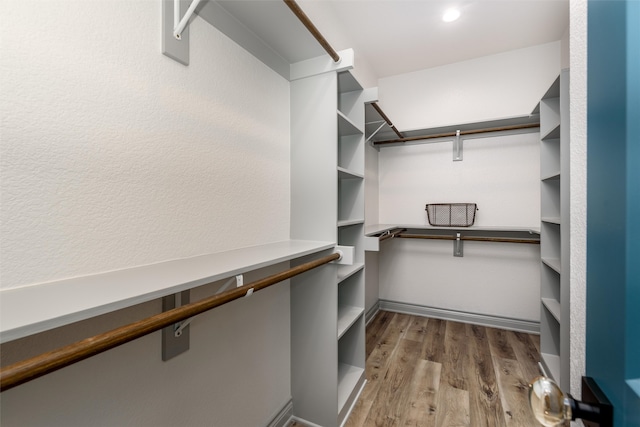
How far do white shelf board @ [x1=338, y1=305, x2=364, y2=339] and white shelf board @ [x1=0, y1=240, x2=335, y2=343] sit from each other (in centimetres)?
79

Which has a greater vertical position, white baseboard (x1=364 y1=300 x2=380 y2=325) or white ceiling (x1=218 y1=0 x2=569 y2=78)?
white ceiling (x1=218 y1=0 x2=569 y2=78)

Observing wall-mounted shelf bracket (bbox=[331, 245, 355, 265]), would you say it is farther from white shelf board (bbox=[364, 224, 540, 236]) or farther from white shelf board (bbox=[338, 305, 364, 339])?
white shelf board (bbox=[364, 224, 540, 236])

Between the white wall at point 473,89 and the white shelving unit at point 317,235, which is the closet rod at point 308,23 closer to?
the white shelving unit at point 317,235

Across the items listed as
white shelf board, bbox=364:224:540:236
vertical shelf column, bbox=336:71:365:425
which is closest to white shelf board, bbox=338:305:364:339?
vertical shelf column, bbox=336:71:365:425

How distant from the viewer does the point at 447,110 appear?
267cm

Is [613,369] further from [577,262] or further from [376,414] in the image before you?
[376,414]

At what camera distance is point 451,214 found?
2.58 metres

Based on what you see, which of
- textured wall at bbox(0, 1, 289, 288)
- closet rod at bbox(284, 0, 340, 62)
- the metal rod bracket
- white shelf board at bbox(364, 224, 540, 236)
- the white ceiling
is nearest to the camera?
textured wall at bbox(0, 1, 289, 288)

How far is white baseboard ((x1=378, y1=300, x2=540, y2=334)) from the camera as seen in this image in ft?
7.96

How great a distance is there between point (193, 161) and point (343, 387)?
1.38m

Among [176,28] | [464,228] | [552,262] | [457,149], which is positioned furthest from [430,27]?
[176,28]

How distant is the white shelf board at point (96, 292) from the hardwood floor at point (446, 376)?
1239 mm

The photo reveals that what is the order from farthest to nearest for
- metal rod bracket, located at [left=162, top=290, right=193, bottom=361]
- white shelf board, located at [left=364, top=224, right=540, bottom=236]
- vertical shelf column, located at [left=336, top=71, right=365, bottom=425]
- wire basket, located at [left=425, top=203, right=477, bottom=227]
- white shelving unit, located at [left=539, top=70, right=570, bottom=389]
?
wire basket, located at [left=425, top=203, right=477, bottom=227] < white shelf board, located at [left=364, top=224, right=540, bottom=236] < white shelving unit, located at [left=539, top=70, right=570, bottom=389] < vertical shelf column, located at [left=336, top=71, right=365, bottom=425] < metal rod bracket, located at [left=162, top=290, right=193, bottom=361]

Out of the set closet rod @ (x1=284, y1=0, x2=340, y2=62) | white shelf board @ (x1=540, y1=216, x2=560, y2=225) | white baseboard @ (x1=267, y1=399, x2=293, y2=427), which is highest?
closet rod @ (x1=284, y1=0, x2=340, y2=62)
